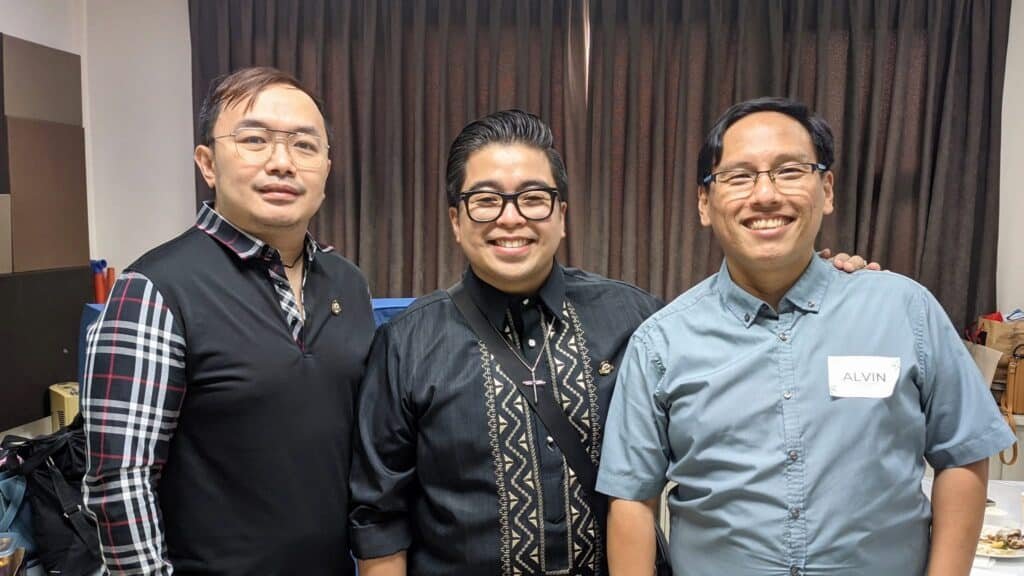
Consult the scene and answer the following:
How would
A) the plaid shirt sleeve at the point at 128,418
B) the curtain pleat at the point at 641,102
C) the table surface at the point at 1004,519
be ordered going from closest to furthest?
the plaid shirt sleeve at the point at 128,418 → the table surface at the point at 1004,519 → the curtain pleat at the point at 641,102

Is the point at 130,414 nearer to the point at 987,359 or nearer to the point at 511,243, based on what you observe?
the point at 511,243

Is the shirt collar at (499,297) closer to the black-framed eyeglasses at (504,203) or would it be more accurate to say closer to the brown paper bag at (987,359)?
the black-framed eyeglasses at (504,203)

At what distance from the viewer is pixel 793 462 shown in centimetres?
124

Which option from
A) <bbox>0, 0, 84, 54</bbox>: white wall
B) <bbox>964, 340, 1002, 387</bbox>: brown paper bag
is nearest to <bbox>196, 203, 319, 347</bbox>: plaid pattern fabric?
<bbox>0, 0, 84, 54</bbox>: white wall

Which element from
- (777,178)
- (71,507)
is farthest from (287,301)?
(71,507)

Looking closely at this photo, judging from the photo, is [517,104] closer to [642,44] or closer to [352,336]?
[642,44]

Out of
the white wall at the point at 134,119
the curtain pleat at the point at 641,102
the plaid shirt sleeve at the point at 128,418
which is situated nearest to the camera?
the plaid shirt sleeve at the point at 128,418

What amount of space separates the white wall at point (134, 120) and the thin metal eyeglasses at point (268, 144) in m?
2.71

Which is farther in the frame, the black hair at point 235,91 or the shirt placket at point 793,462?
the black hair at point 235,91

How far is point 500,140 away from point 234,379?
67 centimetres

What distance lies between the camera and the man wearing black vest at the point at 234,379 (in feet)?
3.93

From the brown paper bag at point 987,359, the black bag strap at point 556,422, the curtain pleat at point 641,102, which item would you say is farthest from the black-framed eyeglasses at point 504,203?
the brown paper bag at point 987,359

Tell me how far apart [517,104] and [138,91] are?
201 cm

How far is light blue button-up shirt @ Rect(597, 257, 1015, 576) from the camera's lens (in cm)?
122
